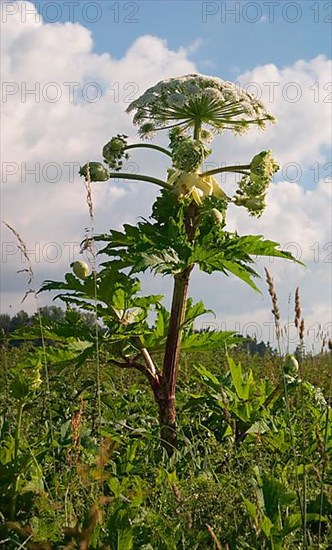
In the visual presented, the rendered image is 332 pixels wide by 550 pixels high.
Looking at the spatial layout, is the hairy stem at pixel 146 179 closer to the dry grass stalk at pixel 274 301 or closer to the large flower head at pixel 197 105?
the large flower head at pixel 197 105

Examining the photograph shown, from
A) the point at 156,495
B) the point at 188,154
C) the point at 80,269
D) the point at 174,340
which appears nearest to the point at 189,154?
the point at 188,154

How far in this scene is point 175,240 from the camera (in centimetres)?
353

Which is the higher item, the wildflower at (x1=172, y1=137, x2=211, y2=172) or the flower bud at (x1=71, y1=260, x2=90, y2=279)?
the wildflower at (x1=172, y1=137, x2=211, y2=172)

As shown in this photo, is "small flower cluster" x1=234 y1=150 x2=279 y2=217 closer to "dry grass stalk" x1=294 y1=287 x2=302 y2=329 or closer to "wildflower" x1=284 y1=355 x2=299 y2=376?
"wildflower" x1=284 y1=355 x2=299 y2=376

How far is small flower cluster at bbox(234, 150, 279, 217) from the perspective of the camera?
12.8 feet

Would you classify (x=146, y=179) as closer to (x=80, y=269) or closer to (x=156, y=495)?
(x=80, y=269)

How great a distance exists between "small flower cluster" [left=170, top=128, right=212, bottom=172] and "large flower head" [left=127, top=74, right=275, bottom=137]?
0.67 feet

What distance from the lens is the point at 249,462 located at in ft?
10.3

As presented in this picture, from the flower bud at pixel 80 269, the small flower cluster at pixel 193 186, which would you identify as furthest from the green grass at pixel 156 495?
the small flower cluster at pixel 193 186

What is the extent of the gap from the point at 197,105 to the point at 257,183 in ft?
1.68

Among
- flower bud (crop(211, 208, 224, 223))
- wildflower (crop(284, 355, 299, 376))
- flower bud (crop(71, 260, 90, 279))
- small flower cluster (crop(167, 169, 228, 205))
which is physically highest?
small flower cluster (crop(167, 169, 228, 205))

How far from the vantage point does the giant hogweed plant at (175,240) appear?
3525mm

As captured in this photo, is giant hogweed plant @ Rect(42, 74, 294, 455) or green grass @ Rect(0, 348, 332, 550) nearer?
green grass @ Rect(0, 348, 332, 550)

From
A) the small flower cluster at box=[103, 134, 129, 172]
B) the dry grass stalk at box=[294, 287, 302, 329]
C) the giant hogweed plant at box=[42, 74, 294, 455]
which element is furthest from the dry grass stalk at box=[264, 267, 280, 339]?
the small flower cluster at box=[103, 134, 129, 172]
